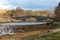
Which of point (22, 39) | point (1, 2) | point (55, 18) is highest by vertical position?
point (1, 2)

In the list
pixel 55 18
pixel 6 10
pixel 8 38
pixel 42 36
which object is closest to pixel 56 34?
pixel 42 36

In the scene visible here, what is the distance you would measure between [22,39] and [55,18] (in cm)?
154

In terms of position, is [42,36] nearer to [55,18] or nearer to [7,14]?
[55,18]

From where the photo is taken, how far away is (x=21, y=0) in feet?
20.2

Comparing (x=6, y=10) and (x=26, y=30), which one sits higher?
(x=6, y=10)

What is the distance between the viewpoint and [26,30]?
5.80 meters

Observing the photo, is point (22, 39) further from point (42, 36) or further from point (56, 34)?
point (56, 34)

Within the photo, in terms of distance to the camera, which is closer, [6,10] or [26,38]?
[26,38]

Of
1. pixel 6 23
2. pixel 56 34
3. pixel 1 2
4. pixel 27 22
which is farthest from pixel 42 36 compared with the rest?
pixel 1 2

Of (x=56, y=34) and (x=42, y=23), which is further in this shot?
(x=42, y=23)

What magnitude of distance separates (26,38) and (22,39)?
14cm

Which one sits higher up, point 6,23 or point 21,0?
point 21,0

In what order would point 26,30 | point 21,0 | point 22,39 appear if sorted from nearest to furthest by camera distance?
point 22,39 → point 26,30 → point 21,0

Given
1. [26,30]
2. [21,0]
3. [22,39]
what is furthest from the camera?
[21,0]
